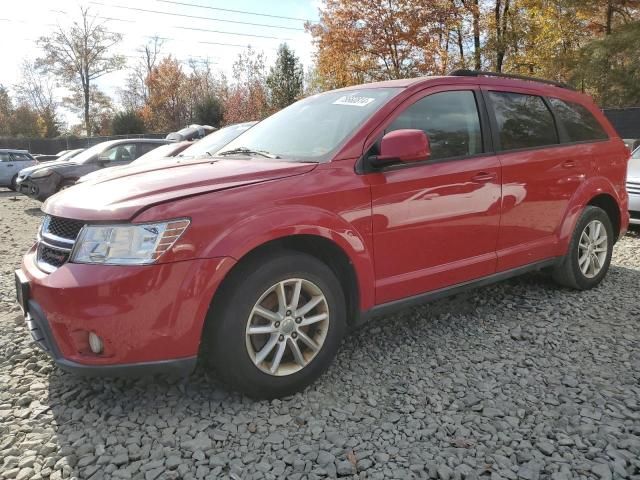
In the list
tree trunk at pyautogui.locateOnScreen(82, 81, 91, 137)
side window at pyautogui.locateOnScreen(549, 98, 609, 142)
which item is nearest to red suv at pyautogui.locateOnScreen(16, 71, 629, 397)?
side window at pyautogui.locateOnScreen(549, 98, 609, 142)

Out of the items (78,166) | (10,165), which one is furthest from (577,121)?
(10,165)

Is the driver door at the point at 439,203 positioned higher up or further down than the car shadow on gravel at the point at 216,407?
higher up

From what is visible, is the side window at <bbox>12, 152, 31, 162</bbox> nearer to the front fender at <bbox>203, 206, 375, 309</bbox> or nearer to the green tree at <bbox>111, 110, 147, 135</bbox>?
the front fender at <bbox>203, 206, 375, 309</bbox>

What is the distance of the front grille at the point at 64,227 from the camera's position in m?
2.49

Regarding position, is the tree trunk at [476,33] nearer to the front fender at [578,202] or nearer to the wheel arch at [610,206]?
the wheel arch at [610,206]

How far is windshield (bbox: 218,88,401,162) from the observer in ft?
10.1

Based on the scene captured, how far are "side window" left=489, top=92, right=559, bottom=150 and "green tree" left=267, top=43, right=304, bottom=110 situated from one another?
29888 mm

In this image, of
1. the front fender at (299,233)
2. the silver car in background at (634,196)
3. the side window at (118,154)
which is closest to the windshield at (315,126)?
the front fender at (299,233)

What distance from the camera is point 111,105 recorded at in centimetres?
4766

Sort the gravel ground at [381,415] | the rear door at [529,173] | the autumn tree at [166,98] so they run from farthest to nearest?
the autumn tree at [166,98] → the rear door at [529,173] → the gravel ground at [381,415]

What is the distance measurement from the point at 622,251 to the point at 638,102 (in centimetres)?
1673

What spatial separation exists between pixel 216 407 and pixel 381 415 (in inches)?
34.1

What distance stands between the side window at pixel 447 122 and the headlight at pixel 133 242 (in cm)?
147

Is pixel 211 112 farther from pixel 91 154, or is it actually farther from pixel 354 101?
pixel 354 101
